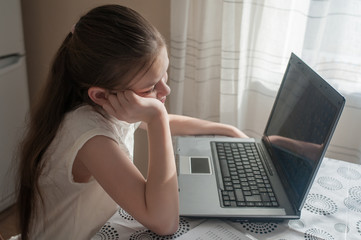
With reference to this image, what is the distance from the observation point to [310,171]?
820 millimetres

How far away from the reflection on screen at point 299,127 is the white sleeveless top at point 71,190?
0.43m

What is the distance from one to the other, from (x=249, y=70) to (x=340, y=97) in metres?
0.71

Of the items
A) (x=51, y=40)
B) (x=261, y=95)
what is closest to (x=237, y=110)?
(x=261, y=95)

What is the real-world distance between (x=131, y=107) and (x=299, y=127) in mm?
432

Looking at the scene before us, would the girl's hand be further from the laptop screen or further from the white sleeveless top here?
the laptop screen

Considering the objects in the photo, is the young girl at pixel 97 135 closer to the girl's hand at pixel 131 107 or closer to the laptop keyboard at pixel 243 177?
the girl's hand at pixel 131 107

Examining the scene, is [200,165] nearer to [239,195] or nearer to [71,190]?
[239,195]

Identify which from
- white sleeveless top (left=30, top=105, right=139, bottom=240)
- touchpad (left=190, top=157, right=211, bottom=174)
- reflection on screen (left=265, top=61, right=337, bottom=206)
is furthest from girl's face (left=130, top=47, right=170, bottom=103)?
reflection on screen (left=265, top=61, right=337, bottom=206)

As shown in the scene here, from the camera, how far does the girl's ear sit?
0.86m

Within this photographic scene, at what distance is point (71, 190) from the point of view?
93cm

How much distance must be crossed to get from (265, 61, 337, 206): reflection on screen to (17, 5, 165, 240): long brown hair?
0.39 metres

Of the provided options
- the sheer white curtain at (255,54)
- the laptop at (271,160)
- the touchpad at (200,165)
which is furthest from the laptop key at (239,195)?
the sheer white curtain at (255,54)

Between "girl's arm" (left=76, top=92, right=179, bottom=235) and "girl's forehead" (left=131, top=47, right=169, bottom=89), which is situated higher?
"girl's forehead" (left=131, top=47, right=169, bottom=89)

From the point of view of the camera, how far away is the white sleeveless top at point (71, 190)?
2.87ft
